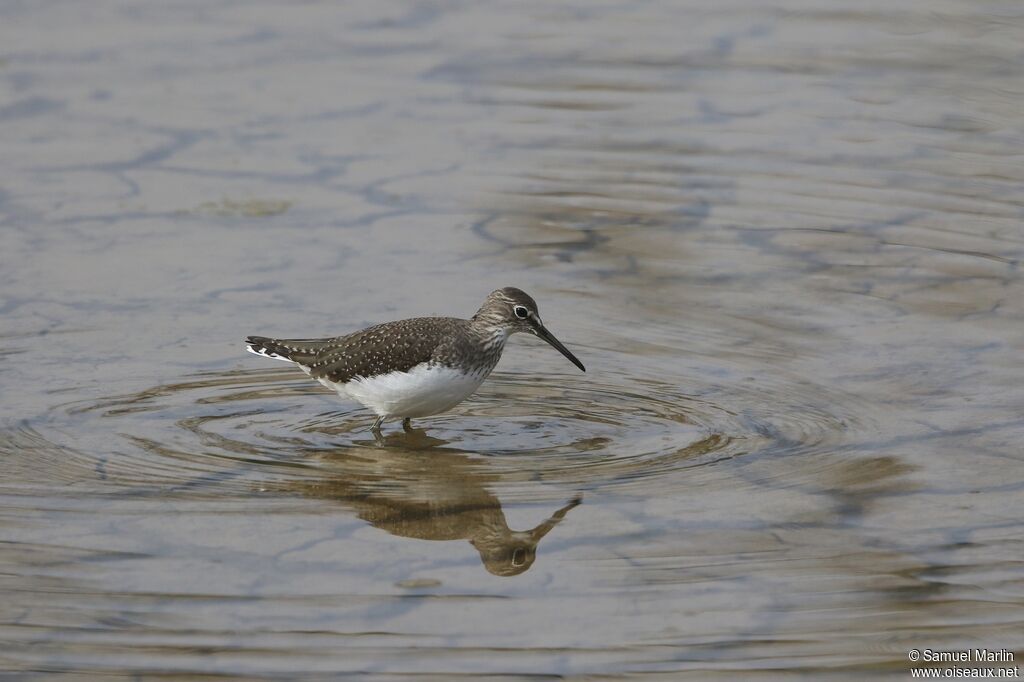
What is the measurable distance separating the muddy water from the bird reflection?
32 mm

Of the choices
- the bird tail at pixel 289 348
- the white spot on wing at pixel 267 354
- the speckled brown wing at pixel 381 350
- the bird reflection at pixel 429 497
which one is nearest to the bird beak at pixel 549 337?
the speckled brown wing at pixel 381 350

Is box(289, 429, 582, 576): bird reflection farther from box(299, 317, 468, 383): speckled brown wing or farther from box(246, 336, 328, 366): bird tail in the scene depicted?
box(246, 336, 328, 366): bird tail

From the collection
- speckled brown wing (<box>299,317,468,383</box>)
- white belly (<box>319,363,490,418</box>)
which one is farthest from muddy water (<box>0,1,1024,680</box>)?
speckled brown wing (<box>299,317,468,383</box>)

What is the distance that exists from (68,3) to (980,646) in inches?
600

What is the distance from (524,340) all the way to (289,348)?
2328mm

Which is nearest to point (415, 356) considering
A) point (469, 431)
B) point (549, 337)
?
point (469, 431)

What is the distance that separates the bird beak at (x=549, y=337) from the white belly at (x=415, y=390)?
568 mm

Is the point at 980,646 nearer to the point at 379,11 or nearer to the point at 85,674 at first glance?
the point at 85,674

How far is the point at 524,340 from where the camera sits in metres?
12.4

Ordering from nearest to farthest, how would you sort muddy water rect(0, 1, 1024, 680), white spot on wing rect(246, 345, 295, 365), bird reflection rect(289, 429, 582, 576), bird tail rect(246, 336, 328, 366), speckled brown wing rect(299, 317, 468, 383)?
muddy water rect(0, 1, 1024, 680) → bird reflection rect(289, 429, 582, 576) → speckled brown wing rect(299, 317, 468, 383) → bird tail rect(246, 336, 328, 366) → white spot on wing rect(246, 345, 295, 365)

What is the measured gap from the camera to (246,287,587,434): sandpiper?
10328 mm

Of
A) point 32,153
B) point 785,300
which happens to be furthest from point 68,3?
point 785,300

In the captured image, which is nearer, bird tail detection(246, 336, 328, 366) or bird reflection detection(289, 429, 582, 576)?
bird reflection detection(289, 429, 582, 576)

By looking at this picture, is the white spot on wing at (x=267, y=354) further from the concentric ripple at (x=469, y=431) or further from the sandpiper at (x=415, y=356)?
the concentric ripple at (x=469, y=431)
